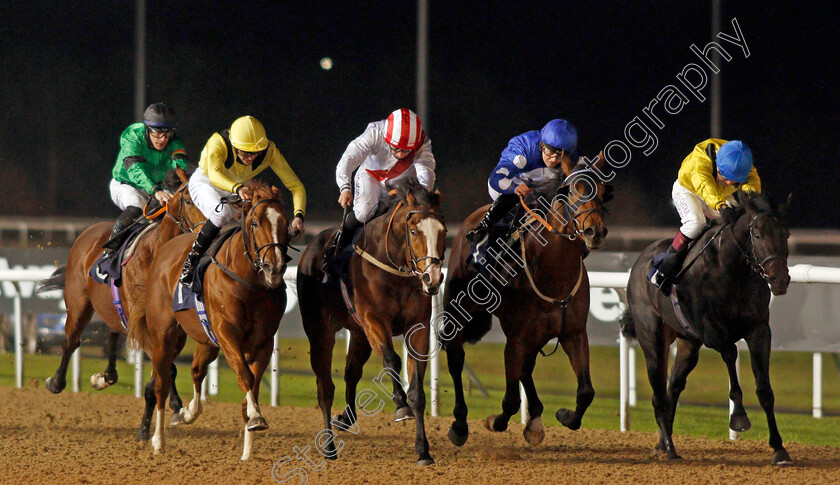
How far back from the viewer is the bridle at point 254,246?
4809mm

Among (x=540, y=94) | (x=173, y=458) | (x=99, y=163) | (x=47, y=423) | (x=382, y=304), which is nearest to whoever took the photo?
(x=382, y=304)

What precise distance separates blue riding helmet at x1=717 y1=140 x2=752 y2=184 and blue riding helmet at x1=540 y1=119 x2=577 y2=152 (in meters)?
0.77

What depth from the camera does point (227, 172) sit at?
555cm

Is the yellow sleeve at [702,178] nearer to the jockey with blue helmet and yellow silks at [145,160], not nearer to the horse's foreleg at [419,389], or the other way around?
the horse's foreleg at [419,389]

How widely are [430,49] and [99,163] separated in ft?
17.2

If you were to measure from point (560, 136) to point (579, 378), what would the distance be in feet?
4.16

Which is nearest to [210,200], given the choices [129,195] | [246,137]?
[246,137]

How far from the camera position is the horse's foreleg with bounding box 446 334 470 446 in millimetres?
5398

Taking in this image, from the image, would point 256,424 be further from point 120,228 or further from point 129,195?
point 129,195

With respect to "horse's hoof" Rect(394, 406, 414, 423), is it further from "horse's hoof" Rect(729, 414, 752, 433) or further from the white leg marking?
"horse's hoof" Rect(729, 414, 752, 433)

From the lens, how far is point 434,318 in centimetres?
679

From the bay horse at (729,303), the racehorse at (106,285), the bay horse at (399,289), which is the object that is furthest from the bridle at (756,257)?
the racehorse at (106,285)

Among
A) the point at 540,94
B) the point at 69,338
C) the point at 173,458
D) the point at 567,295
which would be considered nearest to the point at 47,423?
the point at 69,338

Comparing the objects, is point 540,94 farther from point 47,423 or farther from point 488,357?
point 47,423
